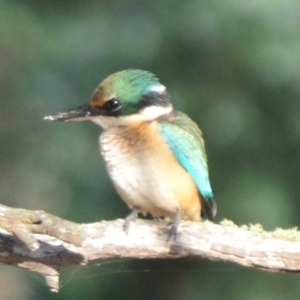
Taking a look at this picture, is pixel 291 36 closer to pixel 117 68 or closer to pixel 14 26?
pixel 117 68

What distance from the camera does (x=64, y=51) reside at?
15.5ft

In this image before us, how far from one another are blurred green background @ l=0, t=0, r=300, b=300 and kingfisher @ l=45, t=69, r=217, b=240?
1199 millimetres

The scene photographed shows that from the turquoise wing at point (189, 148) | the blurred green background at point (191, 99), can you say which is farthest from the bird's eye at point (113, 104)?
the blurred green background at point (191, 99)

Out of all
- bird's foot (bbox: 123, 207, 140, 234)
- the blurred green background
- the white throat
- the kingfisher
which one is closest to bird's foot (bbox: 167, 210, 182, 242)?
the kingfisher

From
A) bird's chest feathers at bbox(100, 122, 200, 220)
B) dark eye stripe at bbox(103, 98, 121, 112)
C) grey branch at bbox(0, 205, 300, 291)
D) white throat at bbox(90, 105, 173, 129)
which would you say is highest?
dark eye stripe at bbox(103, 98, 121, 112)

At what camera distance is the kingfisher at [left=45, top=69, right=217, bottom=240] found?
3.06 m

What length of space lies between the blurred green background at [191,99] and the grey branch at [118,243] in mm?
1541

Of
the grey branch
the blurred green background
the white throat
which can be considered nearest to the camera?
the grey branch

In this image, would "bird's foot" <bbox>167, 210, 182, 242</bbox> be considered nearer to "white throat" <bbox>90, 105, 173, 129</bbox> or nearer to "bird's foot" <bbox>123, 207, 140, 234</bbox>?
"bird's foot" <bbox>123, 207, 140, 234</bbox>

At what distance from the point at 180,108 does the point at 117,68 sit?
39 cm

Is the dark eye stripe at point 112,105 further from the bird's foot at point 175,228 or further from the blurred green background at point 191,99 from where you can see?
the blurred green background at point 191,99

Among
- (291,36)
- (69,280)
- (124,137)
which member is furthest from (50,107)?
(124,137)

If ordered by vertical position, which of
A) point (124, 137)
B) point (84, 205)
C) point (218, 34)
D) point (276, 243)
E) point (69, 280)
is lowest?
point (69, 280)

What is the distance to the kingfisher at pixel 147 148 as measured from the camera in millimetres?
3059
